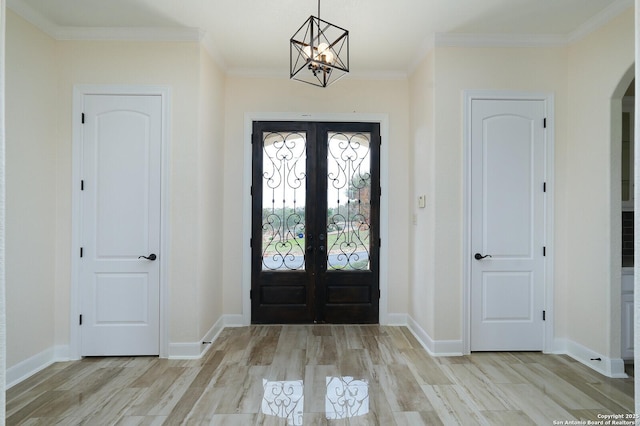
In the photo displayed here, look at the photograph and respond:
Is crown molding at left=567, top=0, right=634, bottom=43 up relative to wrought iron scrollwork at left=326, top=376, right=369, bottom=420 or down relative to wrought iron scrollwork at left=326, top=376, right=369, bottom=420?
up

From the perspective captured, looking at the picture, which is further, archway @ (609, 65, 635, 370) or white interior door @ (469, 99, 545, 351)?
white interior door @ (469, 99, 545, 351)

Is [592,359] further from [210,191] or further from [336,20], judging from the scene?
[210,191]

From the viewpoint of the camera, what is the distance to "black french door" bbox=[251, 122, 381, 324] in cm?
440

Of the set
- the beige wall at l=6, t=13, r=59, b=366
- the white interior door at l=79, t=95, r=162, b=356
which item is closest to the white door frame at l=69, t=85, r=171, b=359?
the white interior door at l=79, t=95, r=162, b=356

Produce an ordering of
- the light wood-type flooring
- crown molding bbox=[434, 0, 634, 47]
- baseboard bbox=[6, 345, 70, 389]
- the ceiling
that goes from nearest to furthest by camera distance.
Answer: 1. the light wood-type flooring
2. baseboard bbox=[6, 345, 70, 389]
3. the ceiling
4. crown molding bbox=[434, 0, 634, 47]

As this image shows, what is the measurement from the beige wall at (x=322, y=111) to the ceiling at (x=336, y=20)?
0.59 meters

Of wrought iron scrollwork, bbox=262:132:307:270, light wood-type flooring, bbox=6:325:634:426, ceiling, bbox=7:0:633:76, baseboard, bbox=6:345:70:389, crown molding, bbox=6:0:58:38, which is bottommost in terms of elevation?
light wood-type flooring, bbox=6:325:634:426

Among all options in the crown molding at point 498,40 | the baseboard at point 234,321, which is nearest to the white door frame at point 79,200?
the baseboard at point 234,321

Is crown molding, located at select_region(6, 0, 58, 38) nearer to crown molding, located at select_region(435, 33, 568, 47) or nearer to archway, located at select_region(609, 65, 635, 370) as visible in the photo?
crown molding, located at select_region(435, 33, 568, 47)

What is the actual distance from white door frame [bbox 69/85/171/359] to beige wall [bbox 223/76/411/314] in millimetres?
1004

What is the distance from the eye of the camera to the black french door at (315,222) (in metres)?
4.40

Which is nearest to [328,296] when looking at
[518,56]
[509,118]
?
[509,118]

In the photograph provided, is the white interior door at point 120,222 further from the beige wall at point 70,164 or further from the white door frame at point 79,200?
the beige wall at point 70,164

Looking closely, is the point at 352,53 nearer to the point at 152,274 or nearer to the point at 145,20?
the point at 145,20
